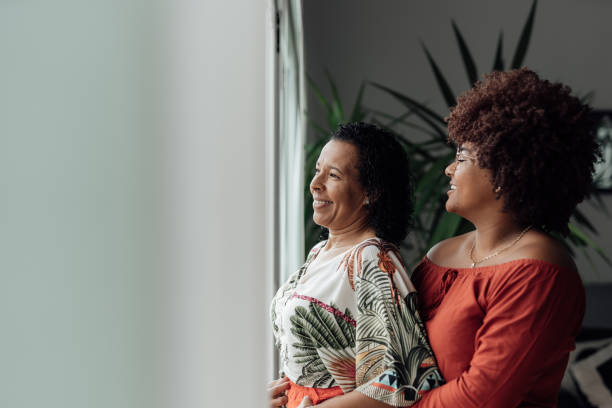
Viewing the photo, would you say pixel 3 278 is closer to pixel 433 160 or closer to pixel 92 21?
pixel 92 21

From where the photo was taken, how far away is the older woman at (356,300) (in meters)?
1.07

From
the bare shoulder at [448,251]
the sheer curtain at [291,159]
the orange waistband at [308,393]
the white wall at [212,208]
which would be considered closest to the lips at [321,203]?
the bare shoulder at [448,251]

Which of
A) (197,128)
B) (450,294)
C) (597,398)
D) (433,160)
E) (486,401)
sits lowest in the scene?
(597,398)

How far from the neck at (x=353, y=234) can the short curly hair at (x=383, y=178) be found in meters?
0.02

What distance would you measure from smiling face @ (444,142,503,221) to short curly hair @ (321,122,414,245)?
0.16m

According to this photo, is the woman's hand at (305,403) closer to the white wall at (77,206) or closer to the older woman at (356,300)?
the older woman at (356,300)

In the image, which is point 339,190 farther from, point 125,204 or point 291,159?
point 125,204

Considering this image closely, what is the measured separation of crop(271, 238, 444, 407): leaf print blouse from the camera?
1.07 meters

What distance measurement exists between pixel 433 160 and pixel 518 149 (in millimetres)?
1276

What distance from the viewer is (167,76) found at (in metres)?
0.16

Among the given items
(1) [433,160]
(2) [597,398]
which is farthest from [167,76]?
(2) [597,398]

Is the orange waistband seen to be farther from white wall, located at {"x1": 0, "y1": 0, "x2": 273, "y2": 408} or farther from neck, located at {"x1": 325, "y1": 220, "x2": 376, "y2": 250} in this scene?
white wall, located at {"x1": 0, "y1": 0, "x2": 273, "y2": 408}

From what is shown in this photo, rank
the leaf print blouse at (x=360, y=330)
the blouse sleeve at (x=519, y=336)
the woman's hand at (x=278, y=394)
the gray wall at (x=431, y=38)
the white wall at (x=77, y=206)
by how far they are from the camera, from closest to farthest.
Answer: the white wall at (x=77, y=206)
the blouse sleeve at (x=519, y=336)
the leaf print blouse at (x=360, y=330)
the woman's hand at (x=278, y=394)
the gray wall at (x=431, y=38)

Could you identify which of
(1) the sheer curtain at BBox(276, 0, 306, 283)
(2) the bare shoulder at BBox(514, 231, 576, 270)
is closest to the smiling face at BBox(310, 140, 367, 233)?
(2) the bare shoulder at BBox(514, 231, 576, 270)
